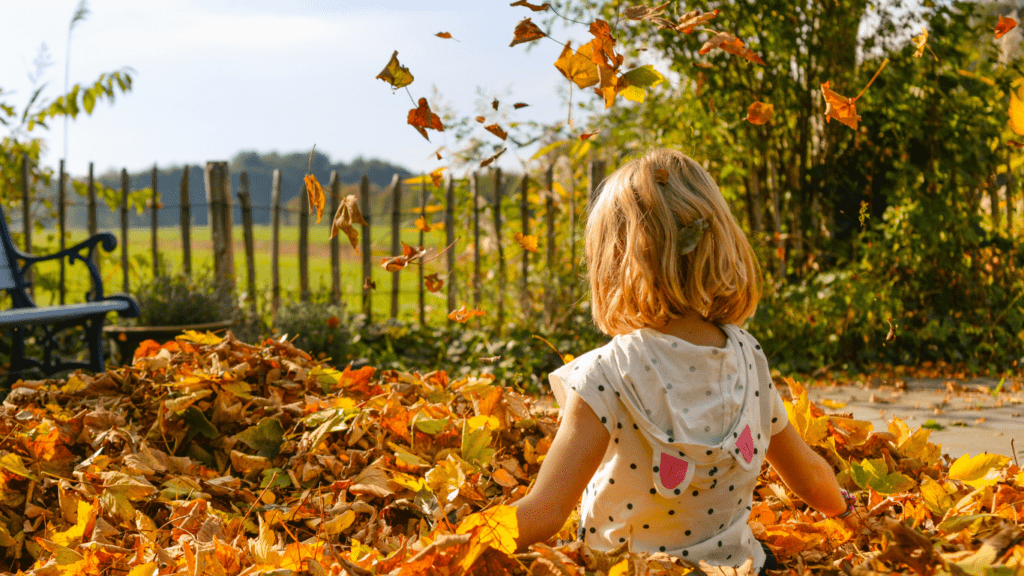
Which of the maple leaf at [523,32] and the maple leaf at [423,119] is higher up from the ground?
the maple leaf at [523,32]

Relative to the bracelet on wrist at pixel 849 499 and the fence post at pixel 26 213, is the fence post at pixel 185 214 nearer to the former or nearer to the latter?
the fence post at pixel 26 213

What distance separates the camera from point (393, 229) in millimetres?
5996

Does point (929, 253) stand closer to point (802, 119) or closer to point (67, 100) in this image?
point (802, 119)

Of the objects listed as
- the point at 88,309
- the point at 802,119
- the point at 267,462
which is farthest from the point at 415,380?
the point at 802,119

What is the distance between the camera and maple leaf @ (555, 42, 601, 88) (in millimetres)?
1301

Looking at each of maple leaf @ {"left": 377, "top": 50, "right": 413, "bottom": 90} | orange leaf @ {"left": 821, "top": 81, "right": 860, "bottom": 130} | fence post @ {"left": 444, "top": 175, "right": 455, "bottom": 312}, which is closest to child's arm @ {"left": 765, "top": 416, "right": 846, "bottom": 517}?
orange leaf @ {"left": 821, "top": 81, "right": 860, "bottom": 130}

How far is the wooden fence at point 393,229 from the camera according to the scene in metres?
5.38

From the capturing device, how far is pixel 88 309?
135 inches

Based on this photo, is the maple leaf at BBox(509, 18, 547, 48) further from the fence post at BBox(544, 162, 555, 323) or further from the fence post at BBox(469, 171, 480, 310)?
the fence post at BBox(469, 171, 480, 310)

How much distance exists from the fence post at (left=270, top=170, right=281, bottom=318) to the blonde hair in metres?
4.67

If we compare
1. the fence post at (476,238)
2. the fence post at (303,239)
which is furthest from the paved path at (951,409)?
the fence post at (303,239)

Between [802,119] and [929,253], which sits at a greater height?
[802,119]

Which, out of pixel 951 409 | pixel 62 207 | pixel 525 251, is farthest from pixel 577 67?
pixel 62 207

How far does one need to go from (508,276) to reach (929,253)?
2973mm
